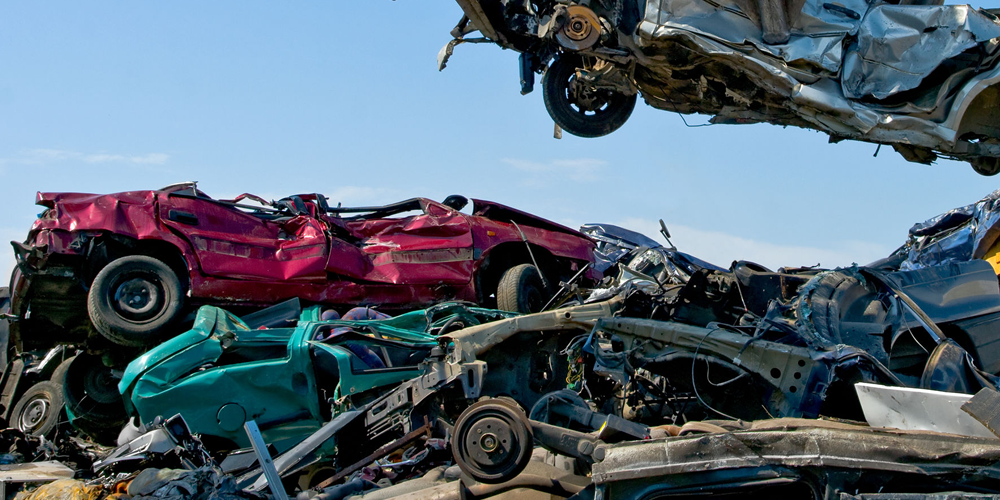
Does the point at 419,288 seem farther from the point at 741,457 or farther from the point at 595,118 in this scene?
the point at 741,457

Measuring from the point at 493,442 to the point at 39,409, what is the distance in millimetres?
7919

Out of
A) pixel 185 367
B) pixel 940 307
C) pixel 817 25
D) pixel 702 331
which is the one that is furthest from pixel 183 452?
pixel 817 25

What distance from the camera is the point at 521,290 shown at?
9836 mm

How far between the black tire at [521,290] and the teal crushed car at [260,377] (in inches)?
115

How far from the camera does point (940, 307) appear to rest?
603cm

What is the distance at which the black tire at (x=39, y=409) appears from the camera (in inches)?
371

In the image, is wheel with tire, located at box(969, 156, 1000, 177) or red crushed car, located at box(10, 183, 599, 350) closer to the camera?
red crushed car, located at box(10, 183, 599, 350)

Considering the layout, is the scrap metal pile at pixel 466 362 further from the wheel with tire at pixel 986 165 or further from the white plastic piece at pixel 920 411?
the wheel with tire at pixel 986 165

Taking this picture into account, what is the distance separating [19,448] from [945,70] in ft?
31.3

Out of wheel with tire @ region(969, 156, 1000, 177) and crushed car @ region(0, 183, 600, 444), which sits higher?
wheel with tire @ region(969, 156, 1000, 177)

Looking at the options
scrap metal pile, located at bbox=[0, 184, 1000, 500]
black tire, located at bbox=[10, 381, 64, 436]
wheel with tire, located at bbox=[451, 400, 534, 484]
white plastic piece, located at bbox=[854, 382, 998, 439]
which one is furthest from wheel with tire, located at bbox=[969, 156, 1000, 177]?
black tire, located at bbox=[10, 381, 64, 436]

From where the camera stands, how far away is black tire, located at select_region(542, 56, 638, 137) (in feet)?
31.8

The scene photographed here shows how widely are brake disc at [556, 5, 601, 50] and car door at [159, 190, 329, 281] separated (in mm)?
3338

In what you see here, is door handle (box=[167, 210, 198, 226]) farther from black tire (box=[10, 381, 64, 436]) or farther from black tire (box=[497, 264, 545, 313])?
black tire (box=[497, 264, 545, 313])
